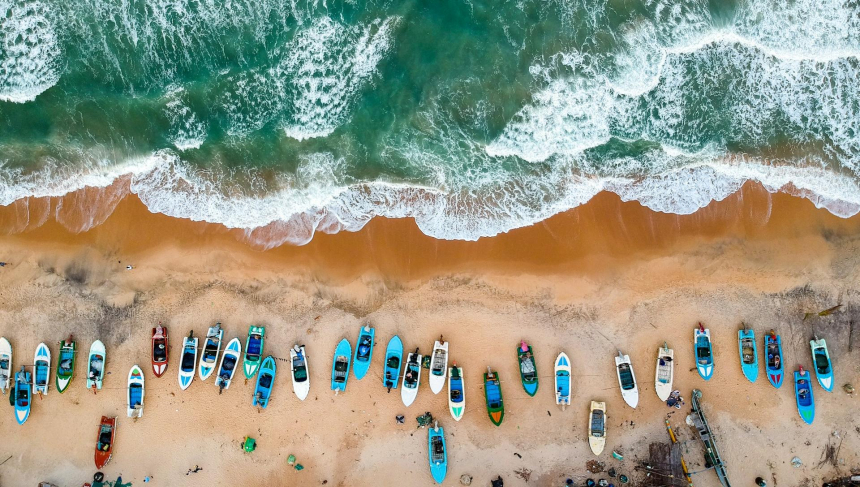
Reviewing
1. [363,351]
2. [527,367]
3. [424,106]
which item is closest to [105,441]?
[363,351]

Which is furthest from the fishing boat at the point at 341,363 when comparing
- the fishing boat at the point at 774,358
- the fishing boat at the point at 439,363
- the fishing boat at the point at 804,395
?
the fishing boat at the point at 804,395

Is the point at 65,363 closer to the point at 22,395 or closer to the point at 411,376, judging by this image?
the point at 22,395

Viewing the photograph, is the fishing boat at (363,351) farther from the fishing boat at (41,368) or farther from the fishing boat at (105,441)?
the fishing boat at (41,368)

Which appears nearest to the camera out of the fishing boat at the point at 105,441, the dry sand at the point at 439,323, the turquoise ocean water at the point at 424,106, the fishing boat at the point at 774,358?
the turquoise ocean water at the point at 424,106

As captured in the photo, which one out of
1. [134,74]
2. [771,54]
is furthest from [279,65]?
[771,54]

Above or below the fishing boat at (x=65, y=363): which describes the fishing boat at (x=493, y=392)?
below

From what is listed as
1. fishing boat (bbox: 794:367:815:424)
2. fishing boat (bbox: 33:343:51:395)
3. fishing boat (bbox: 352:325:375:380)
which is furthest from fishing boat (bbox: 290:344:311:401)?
fishing boat (bbox: 794:367:815:424)

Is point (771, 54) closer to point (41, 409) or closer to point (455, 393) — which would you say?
point (455, 393)

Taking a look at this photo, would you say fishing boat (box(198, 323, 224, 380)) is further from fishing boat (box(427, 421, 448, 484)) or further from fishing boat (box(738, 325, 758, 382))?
fishing boat (box(738, 325, 758, 382))
